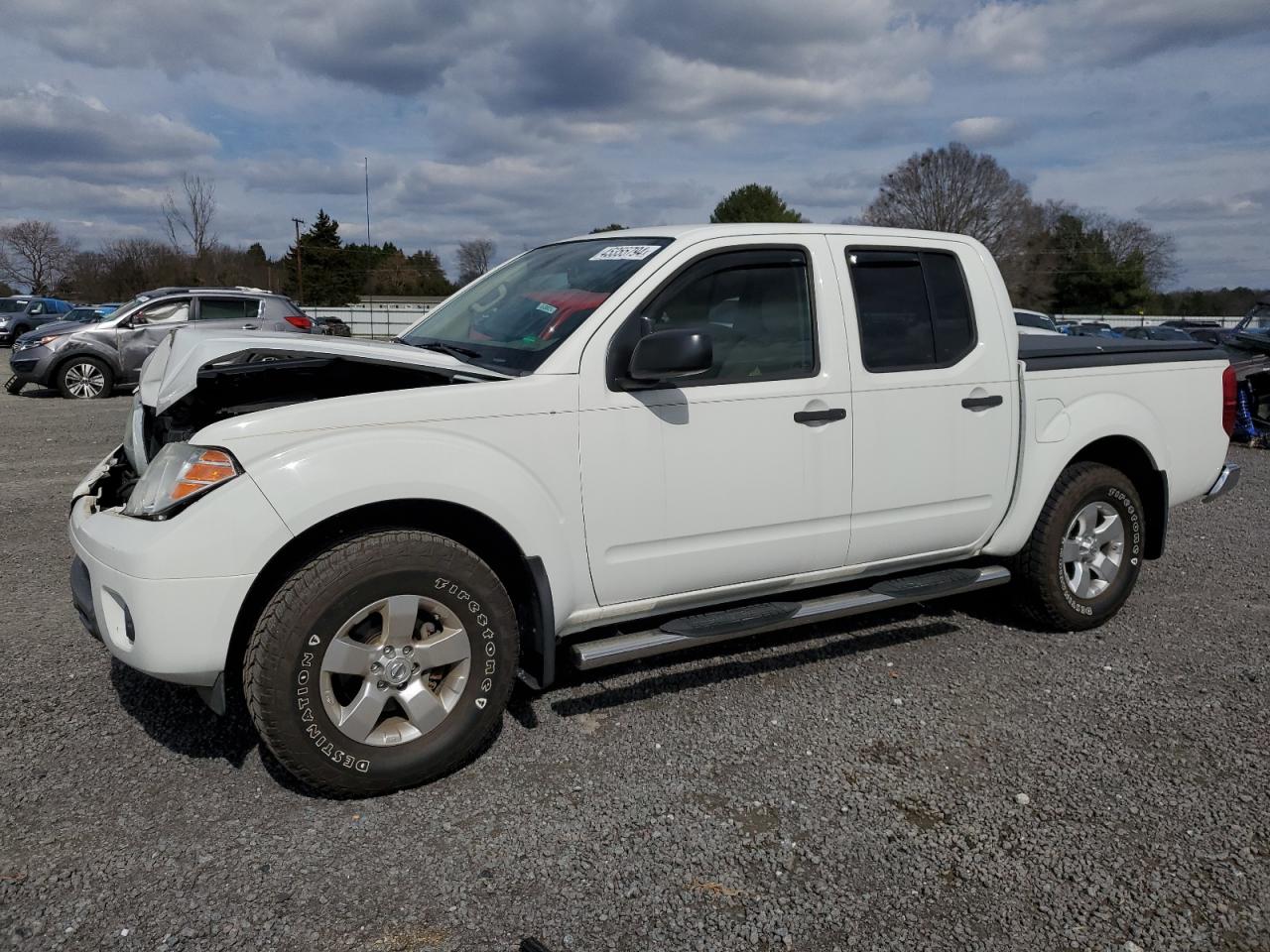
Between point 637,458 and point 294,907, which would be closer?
point 294,907

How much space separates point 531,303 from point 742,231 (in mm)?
909

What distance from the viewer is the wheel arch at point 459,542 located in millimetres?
3121

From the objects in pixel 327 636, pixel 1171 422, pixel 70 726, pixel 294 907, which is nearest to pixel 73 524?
pixel 70 726

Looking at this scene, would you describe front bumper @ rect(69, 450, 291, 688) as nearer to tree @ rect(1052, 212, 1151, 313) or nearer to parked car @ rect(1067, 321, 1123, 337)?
parked car @ rect(1067, 321, 1123, 337)

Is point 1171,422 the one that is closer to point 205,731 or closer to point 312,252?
point 205,731

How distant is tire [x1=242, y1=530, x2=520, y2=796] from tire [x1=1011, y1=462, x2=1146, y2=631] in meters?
2.71

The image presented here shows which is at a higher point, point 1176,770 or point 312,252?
point 312,252

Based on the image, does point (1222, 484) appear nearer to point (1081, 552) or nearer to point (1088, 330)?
point (1081, 552)

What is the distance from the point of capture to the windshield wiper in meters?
3.81

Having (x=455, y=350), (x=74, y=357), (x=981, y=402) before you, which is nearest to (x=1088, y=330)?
(x=74, y=357)

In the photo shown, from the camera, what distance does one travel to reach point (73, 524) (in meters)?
3.46

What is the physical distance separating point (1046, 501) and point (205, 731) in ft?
12.5

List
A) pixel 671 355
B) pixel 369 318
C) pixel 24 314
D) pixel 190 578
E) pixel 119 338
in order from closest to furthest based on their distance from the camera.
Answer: pixel 190 578, pixel 671 355, pixel 119 338, pixel 24 314, pixel 369 318

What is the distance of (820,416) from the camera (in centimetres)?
386
